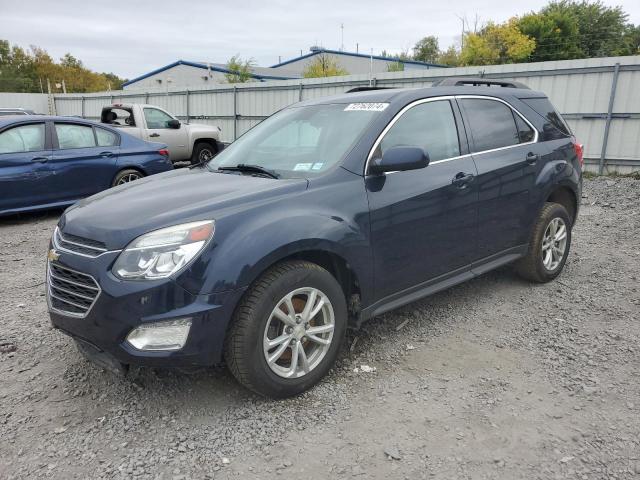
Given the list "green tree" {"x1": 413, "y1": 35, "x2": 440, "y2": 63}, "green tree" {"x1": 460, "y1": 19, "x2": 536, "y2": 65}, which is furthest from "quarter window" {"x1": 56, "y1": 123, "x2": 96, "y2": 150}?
"green tree" {"x1": 413, "y1": 35, "x2": 440, "y2": 63}

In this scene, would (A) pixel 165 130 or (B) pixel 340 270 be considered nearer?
(B) pixel 340 270

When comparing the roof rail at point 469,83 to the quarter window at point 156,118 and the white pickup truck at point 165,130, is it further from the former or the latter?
the quarter window at point 156,118

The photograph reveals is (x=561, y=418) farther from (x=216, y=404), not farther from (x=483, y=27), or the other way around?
(x=483, y=27)

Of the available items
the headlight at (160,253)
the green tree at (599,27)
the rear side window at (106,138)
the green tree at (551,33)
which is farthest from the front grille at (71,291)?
the green tree at (599,27)

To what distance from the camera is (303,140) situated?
367 cm

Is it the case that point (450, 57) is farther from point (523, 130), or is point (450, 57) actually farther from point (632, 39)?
point (523, 130)

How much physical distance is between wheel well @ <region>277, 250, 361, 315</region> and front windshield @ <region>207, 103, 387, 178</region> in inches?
21.2

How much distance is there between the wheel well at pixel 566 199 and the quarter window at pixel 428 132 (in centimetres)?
146

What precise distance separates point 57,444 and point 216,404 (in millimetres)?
821

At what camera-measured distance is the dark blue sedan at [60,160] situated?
7.16m

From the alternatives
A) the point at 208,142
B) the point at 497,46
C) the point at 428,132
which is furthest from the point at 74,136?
the point at 497,46

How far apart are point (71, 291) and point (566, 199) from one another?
172 inches

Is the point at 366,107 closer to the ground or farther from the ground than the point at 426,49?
closer to the ground

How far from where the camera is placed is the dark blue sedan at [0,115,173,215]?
23.5 feet
